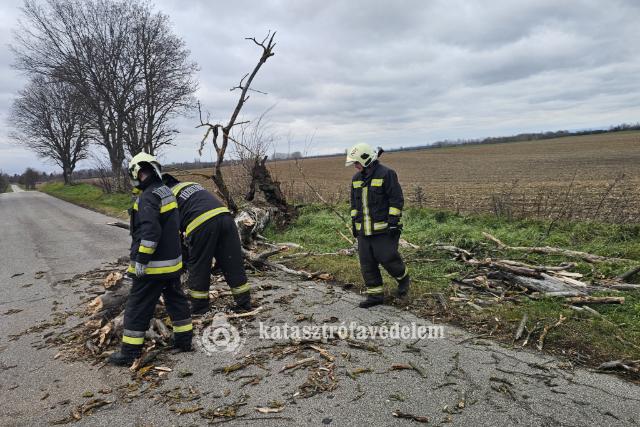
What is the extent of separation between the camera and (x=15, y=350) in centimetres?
462

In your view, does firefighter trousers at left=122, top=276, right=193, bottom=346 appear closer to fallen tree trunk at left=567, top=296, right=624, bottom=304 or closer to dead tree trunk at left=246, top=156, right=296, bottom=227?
fallen tree trunk at left=567, top=296, right=624, bottom=304

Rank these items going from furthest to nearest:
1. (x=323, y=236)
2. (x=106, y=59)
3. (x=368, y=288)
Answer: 1. (x=106, y=59)
2. (x=323, y=236)
3. (x=368, y=288)

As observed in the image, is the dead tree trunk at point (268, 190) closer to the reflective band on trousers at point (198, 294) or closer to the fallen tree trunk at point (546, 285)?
the reflective band on trousers at point (198, 294)

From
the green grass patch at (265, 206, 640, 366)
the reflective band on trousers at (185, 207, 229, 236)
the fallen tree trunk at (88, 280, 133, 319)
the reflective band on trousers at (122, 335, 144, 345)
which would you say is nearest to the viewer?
the green grass patch at (265, 206, 640, 366)

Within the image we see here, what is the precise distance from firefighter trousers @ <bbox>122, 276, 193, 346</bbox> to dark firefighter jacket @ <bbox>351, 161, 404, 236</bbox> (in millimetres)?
2402

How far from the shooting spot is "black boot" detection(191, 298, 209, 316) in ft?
16.9

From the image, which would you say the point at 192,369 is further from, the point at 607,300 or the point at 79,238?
the point at 79,238

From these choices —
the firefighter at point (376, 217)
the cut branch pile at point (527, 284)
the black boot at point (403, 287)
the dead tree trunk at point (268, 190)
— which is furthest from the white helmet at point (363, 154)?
the dead tree trunk at point (268, 190)

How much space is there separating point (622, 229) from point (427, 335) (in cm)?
510

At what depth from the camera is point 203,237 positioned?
491cm

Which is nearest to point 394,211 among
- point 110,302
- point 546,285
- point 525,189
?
point 546,285

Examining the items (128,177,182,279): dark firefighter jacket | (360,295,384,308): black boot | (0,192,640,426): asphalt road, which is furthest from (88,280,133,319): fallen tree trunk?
(360,295,384,308): black boot

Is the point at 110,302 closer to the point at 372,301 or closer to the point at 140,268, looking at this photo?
the point at 140,268

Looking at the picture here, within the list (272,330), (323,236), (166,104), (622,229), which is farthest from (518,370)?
(166,104)
